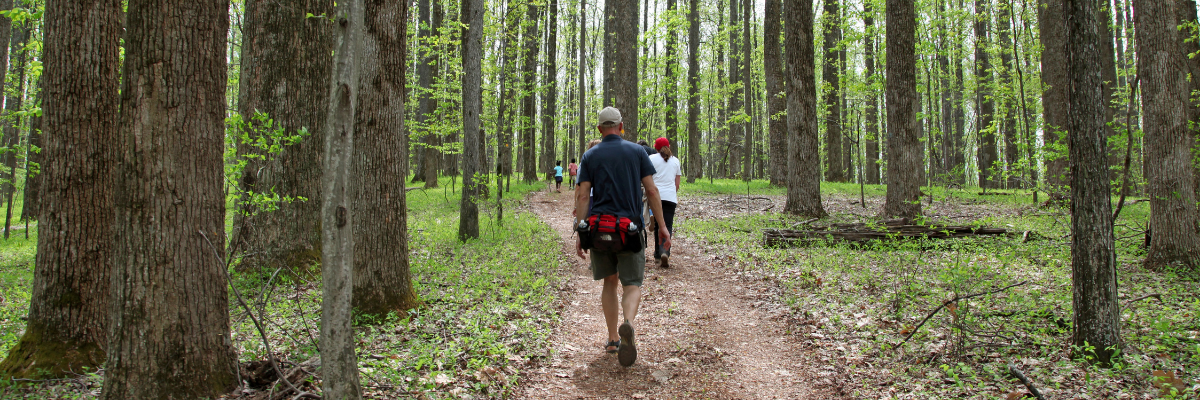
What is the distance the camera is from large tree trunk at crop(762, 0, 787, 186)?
564 inches

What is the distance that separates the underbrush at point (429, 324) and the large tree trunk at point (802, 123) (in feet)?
20.0

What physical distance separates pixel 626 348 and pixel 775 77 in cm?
1324

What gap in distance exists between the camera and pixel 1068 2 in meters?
3.94

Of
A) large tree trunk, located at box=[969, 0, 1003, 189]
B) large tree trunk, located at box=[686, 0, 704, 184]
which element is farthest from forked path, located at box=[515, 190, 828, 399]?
large tree trunk, located at box=[969, 0, 1003, 189]

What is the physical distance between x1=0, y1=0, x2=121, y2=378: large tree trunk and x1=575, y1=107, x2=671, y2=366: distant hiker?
353 cm

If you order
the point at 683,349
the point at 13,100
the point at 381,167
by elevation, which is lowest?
the point at 683,349

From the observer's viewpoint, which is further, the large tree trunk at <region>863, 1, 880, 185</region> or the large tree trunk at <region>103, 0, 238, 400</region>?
the large tree trunk at <region>863, 1, 880, 185</region>

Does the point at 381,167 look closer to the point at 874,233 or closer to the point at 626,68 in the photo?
the point at 874,233

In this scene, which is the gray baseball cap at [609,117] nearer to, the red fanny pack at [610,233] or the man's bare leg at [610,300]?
the red fanny pack at [610,233]

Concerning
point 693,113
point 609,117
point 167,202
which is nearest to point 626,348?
point 609,117

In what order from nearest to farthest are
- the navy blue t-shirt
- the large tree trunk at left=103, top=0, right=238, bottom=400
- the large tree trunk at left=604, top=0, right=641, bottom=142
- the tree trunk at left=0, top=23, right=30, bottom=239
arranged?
1. the large tree trunk at left=103, top=0, right=238, bottom=400
2. the navy blue t-shirt
3. the tree trunk at left=0, top=23, right=30, bottom=239
4. the large tree trunk at left=604, top=0, right=641, bottom=142

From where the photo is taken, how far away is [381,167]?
525 centimetres

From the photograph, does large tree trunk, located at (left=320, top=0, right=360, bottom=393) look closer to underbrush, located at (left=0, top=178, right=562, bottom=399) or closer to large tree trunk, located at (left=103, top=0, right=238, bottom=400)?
underbrush, located at (left=0, top=178, right=562, bottom=399)

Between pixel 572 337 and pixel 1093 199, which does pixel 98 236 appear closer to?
pixel 572 337
